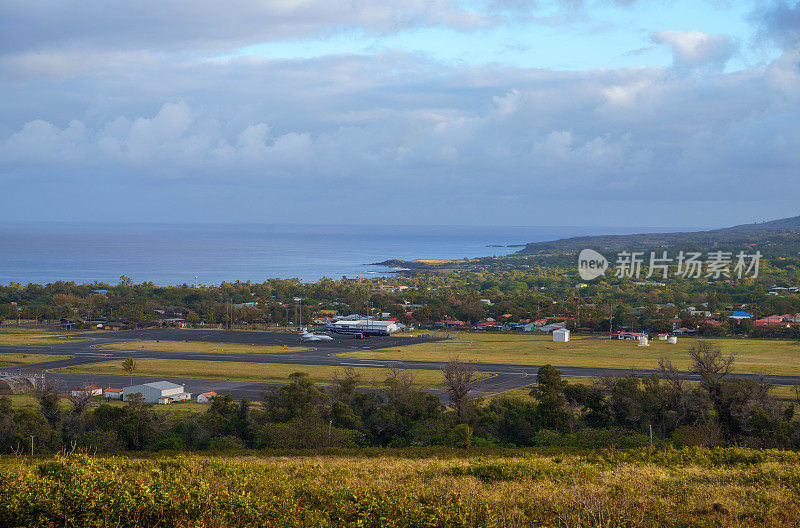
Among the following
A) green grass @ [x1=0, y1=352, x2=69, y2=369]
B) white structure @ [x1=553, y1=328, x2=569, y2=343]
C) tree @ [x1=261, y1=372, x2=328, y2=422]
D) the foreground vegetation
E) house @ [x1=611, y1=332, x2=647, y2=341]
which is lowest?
house @ [x1=611, y1=332, x2=647, y2=341]

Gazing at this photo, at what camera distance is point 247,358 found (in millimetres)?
50781

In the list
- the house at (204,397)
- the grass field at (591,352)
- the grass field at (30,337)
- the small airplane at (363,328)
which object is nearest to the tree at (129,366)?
the house at (204,397)

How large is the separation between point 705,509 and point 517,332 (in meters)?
61.4

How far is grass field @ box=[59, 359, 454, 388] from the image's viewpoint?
134 ft

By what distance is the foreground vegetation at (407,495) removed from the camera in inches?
360

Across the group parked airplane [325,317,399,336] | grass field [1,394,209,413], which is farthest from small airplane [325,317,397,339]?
grass field [1,394,209,413]

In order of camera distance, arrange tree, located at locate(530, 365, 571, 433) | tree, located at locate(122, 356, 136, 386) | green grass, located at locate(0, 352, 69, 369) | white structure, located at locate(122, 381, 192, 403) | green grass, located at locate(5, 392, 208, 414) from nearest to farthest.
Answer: tree, located at locate(530, 365, 571, 433) < green grass, located at locate(5, 392, 208, 414) < white structure, located at locate(122, 381, 192, 403) < tree, located at locate(122, 356, 136, 386) < green grass, located at locate(0, 352, 69, 369)

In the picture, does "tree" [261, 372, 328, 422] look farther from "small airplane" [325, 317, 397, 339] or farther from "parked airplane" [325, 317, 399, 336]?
"parked airplane" [325, 317, 399, 336]

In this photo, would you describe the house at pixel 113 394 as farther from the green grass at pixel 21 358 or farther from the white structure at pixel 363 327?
the white structure at pixel 363 327

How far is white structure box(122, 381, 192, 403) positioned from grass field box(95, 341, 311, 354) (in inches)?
713

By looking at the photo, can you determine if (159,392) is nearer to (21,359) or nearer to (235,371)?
(235,371)

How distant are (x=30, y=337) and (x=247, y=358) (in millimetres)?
26506

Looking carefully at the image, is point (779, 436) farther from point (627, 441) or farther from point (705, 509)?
point (705, 509)

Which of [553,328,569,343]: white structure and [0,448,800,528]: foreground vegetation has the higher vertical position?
[0,448,800,528]: foreground vegetation
